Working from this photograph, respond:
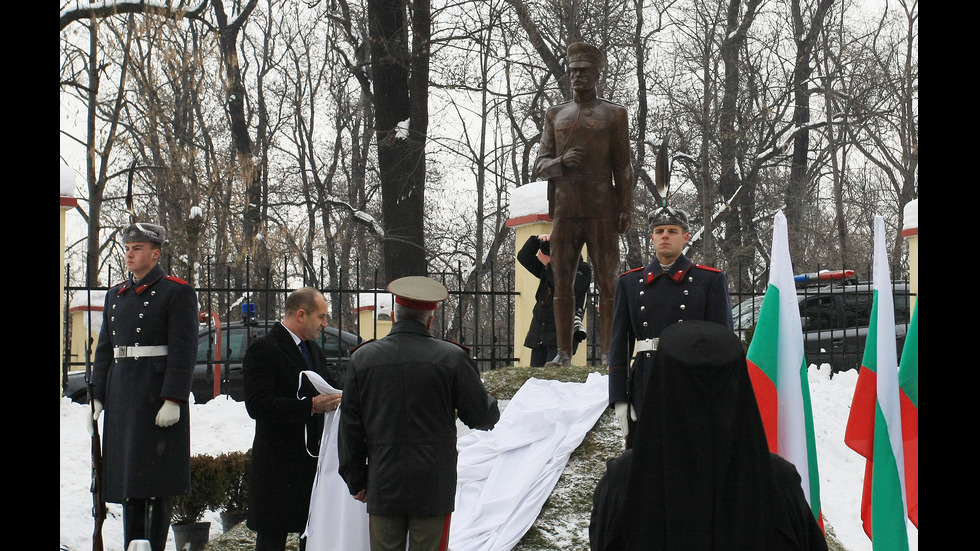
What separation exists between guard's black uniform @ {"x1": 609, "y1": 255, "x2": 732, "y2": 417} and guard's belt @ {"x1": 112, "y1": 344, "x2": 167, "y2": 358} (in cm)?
260

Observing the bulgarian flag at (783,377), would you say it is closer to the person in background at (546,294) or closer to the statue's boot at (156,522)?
the statue's boot at (156,522)

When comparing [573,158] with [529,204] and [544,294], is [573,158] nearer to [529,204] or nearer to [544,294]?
[544,294]

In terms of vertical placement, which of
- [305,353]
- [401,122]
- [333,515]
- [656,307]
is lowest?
[333,515]

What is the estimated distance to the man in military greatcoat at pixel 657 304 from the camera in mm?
5797

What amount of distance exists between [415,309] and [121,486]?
2310 millimetres

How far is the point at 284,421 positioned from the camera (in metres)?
5.44

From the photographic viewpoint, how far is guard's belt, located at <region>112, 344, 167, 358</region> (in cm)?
604

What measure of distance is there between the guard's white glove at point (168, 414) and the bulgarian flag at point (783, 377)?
3.19 m

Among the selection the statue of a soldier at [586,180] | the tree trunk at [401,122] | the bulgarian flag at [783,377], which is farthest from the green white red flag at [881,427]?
the tree trunk at [401,122]

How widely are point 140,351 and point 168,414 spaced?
436 millimetres

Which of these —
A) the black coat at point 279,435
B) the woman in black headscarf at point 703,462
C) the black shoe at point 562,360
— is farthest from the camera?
the black shoe at point 562,360

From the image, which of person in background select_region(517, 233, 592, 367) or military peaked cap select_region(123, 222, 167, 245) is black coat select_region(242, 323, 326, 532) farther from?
person in background select_region(517, 233, 592, 367)

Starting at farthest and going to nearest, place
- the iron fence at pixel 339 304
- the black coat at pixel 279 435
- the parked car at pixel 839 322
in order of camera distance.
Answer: the parked car at pixel 839 322 → the iron fence at pixel 339 304 → the black coat at pixel 279 435

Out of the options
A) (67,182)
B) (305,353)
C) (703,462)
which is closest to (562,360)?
(305,353)
